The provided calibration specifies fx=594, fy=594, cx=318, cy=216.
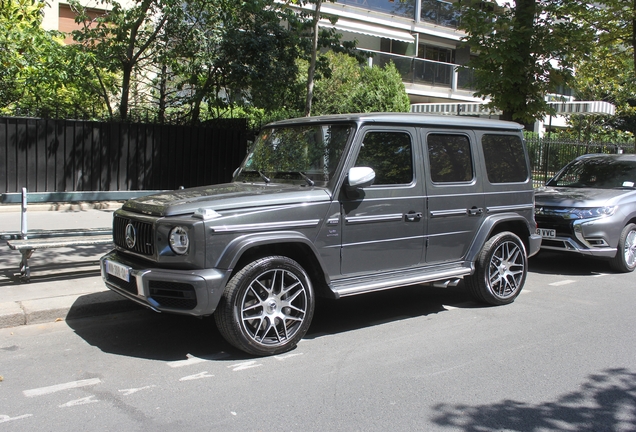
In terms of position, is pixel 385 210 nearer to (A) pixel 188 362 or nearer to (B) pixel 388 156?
(B) pixel 388 156

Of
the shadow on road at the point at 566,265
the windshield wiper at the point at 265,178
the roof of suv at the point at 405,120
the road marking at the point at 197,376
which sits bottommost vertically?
the road marking at the point at 197,376

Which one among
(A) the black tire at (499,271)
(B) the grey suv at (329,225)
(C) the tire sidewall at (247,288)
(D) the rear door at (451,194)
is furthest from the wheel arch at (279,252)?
(A) the black tire at (499,271)

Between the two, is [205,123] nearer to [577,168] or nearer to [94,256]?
[94,256]

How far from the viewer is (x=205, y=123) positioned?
14094mm

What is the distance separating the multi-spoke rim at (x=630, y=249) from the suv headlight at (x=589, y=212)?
57 centimetres

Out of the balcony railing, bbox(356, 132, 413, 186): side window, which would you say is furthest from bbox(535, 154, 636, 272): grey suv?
the balcony railing

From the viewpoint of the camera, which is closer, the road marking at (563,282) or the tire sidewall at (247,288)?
the tire sidewall at (247,288)

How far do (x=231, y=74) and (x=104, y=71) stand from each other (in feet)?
9.16

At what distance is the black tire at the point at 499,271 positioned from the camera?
6.47 metres

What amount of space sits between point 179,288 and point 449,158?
316 cm

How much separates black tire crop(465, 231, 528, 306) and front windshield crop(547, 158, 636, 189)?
148 inches

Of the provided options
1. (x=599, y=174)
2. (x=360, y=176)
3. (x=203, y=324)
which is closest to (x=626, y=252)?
(x=599, y=174)

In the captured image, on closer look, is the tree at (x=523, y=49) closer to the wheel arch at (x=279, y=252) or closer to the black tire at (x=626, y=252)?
the black tire at (x=626, y=252)

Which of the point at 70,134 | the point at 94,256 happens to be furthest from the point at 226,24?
the point at 94,256
